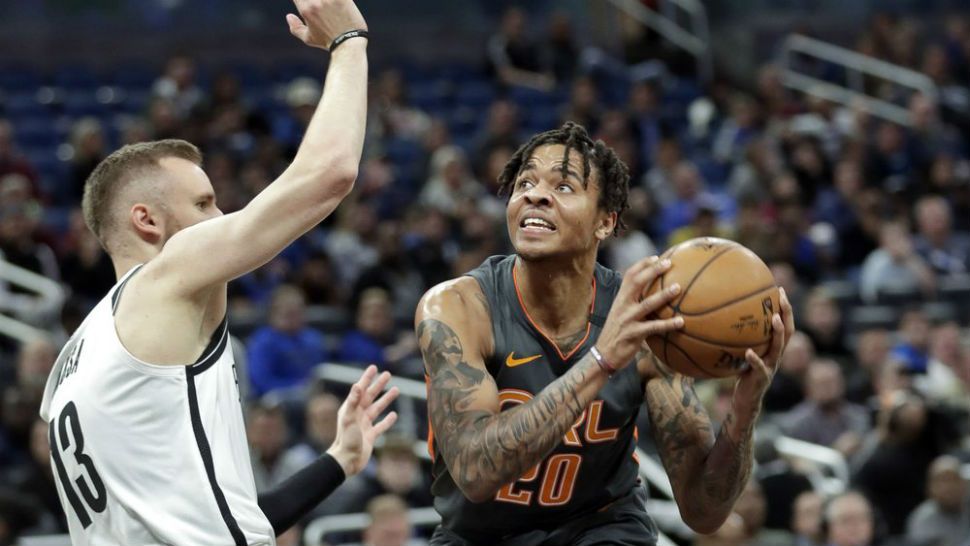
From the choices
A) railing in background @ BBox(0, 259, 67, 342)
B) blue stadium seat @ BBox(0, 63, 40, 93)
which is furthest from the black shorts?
blue stadium seat @ BBox(0, 63, 40, 93)

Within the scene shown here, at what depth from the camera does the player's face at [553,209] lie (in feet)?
14.1

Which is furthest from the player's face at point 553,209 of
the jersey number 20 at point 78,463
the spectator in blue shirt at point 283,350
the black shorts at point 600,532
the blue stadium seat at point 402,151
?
the blue stadium seat at point 402,151

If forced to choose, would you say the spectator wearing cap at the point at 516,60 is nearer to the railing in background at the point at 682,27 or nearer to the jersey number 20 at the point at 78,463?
the railing in background at the point at 682,27

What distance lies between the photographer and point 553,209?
4.32 m

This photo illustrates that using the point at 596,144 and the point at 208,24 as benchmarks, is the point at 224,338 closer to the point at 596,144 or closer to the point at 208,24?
the point at 596,144

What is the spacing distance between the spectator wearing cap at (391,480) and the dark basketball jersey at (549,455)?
3.84m

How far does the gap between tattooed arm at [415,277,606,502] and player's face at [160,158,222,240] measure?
0.79m

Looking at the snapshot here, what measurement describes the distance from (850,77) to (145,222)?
15.0 metres

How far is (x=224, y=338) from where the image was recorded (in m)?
3.77

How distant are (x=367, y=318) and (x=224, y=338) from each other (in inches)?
252

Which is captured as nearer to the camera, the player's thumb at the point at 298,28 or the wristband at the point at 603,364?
the player's thumb at the point at 298,28

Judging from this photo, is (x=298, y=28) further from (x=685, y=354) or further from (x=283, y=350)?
(x=283, y=350)

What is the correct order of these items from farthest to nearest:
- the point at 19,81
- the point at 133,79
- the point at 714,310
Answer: the point at 133,79, the point at 19,81, the point at 714,310

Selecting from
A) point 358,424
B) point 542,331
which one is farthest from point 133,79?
point 542,331
